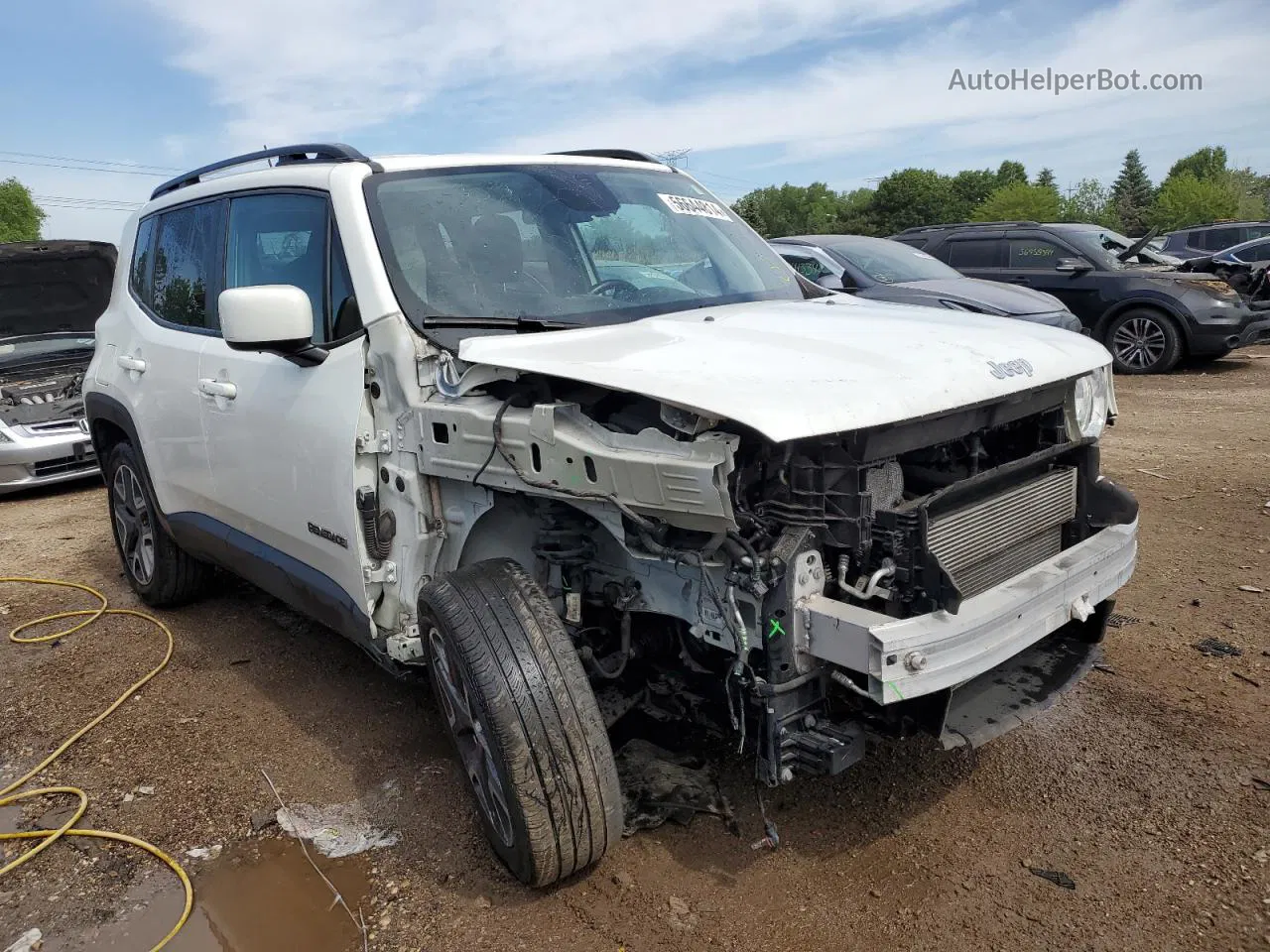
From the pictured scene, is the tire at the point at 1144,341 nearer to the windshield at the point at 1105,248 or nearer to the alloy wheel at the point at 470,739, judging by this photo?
the windshield at the point at 1105,248

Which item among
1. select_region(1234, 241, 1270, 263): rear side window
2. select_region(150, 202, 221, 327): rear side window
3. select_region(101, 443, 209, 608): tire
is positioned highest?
select_region(150, 202, 221, 327): rear side window

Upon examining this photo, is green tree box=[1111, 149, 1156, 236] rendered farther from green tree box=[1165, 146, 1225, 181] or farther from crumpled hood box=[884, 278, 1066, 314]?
crumpled hood box=[884, 278, 1066, 314]

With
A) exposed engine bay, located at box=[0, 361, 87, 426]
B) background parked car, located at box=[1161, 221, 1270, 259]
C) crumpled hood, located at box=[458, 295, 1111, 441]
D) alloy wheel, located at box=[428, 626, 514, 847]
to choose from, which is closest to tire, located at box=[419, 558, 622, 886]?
alloy wheel, located at box=[428, 626, 514, 847]

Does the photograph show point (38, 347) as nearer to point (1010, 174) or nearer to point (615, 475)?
point (615, 475)

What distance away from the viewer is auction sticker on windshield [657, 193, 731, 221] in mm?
3840

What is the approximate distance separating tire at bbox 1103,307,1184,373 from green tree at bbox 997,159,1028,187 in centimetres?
6926

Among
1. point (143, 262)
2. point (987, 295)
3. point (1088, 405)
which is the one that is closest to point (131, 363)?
point (143, 262)

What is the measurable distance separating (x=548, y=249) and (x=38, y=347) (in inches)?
302

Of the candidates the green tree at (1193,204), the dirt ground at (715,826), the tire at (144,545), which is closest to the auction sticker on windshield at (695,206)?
the dirt ground at (715,826)

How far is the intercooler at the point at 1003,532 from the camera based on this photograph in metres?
2.52

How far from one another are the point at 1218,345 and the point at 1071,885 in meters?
10.0

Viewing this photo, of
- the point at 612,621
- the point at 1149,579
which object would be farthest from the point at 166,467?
the point at 1149,579

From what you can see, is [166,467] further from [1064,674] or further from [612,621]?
[1064,674]

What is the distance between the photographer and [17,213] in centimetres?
5891
